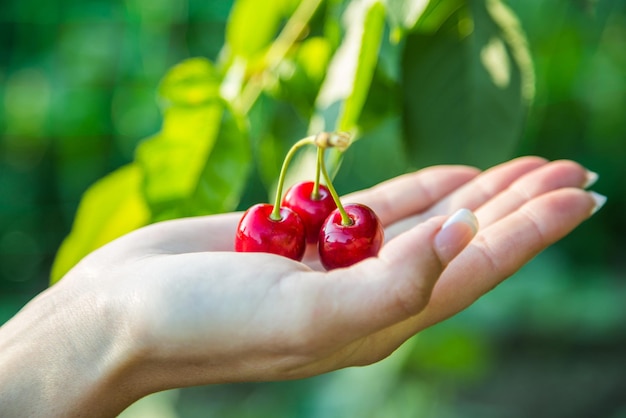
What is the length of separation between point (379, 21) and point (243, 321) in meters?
0.35

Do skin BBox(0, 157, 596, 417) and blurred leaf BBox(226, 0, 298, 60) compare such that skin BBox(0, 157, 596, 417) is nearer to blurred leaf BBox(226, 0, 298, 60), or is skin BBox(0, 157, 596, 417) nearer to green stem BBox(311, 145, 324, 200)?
green stem BBox(311, 145, 324, 200)

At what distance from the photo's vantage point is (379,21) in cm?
85

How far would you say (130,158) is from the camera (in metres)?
2.65

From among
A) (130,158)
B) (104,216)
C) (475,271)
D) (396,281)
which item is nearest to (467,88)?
(475,271)

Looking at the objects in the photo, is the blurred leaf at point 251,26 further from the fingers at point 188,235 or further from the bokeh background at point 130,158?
the bokeh background at point 130,158

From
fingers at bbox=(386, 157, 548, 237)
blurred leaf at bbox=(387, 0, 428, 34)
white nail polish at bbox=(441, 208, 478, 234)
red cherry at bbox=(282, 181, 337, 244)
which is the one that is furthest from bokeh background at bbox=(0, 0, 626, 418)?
white nail polish at bbox=(441, 208, 478, 234)

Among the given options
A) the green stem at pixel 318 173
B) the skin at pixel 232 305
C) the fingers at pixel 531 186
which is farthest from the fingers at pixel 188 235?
the fingers at pixel 531 186

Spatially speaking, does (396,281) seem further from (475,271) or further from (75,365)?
(75,365)

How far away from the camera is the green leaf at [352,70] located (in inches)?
33.0

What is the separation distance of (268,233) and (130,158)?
1795 millimetres

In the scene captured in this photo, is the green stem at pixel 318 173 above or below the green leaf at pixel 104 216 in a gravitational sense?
below

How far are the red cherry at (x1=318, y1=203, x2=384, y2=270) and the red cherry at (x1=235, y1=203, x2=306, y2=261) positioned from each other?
42 mm

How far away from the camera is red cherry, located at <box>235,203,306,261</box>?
947 millimetres

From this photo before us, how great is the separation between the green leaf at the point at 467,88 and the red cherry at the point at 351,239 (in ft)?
0.29
